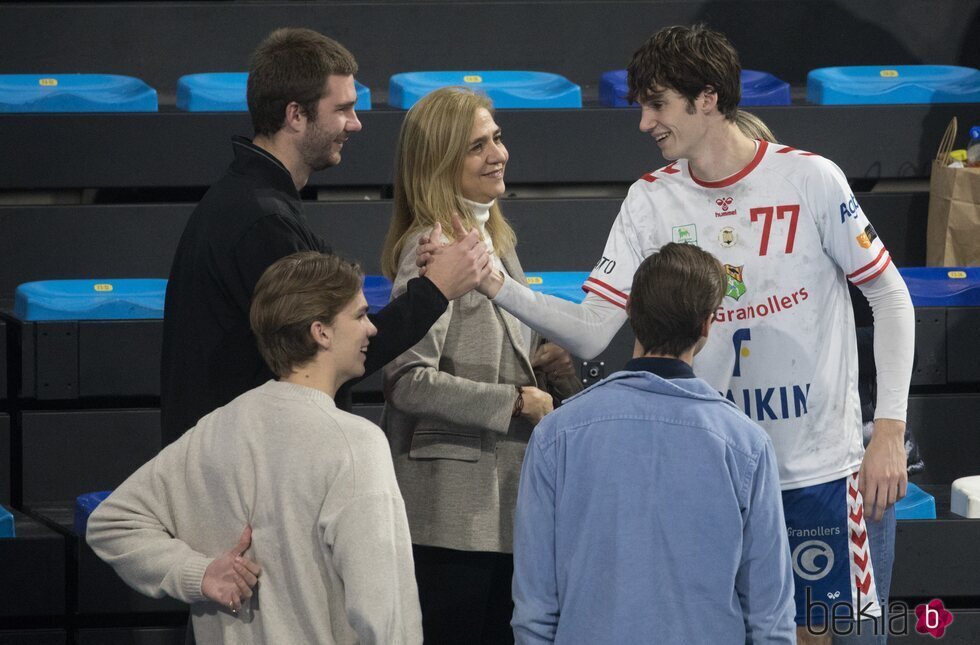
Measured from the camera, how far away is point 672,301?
1938 mm

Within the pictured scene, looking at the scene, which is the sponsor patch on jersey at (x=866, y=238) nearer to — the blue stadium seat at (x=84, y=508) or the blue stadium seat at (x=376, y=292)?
the blue stadium seat at (x=376, y=292)

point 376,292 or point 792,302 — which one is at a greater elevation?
point 792,302

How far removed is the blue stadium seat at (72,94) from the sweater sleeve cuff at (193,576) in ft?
8.26

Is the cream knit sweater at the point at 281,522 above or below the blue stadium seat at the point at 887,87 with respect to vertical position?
below

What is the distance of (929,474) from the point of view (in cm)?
384

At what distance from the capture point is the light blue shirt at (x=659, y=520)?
1878 mm

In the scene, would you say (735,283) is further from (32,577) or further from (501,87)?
(501,87)

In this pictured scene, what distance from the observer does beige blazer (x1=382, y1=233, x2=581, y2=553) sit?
2541 mm

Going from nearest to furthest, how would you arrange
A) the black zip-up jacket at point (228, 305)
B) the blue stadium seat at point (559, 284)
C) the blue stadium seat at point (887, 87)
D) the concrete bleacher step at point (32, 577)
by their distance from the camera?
1. the black zip-up jacket at point (228, 305)
2. the concrete bleacher step at point (32, 577)
3. the blue stadium seat at point (559, 284)
4. the blue stadium seat at point (887, 87)

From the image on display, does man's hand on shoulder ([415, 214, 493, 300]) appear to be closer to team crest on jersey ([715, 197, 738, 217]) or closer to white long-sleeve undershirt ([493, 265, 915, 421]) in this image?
white long-sleeve undershirt ([493, 265, 915, 421])

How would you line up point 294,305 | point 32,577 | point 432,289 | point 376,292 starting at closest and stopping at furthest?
point 294,305 < point 432,289 < point 32,577 < point 376,292

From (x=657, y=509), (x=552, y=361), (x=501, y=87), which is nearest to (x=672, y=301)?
(x=657, y=509)

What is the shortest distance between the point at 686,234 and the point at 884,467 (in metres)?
0.52

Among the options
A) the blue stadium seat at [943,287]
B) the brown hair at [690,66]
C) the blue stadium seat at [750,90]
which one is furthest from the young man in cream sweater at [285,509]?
the blue stadium seat at [750,90]
